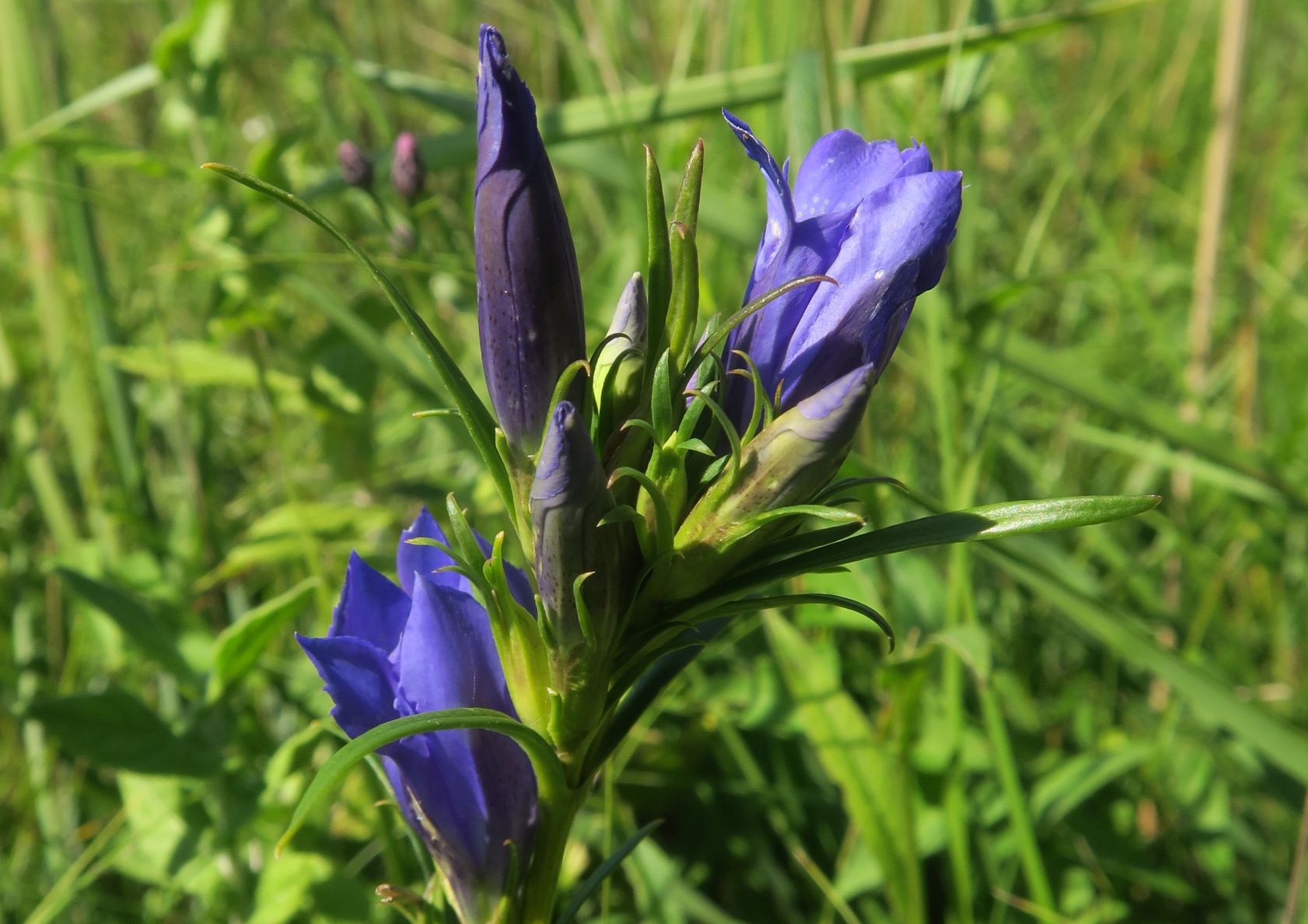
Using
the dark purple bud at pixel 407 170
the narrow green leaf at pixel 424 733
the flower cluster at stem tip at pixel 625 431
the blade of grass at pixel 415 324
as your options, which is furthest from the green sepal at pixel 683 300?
the dark purple bud at pixel 407 170

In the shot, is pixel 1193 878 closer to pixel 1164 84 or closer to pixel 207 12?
pixel 207 12

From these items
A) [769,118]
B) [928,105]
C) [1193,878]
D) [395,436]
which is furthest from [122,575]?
[1193,878]

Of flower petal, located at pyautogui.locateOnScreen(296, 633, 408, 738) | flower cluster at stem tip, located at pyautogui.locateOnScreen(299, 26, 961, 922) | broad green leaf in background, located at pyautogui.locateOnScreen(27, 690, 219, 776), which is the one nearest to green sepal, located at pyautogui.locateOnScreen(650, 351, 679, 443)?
flower cluster at stem tip, located at pyautogui.locateOnScreen(299, 26, 961, 922)

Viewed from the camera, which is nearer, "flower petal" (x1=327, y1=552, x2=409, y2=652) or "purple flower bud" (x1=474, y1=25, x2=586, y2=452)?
"purple flower bud" (x1=474, y1=25, x2=586, y2=452)

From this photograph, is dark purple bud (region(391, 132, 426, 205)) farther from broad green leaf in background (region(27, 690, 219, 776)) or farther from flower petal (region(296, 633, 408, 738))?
flower petal (region(296, 633, 408, 738))

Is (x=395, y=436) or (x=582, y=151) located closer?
(x=582, y=151)

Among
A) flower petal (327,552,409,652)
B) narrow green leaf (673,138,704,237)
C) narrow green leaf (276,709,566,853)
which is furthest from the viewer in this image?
flower petal (327,552,409,652)

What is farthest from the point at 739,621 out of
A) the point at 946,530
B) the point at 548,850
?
the point at 946,530
